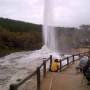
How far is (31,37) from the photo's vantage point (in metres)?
103

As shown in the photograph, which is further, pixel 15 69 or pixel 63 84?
pixel 15 69

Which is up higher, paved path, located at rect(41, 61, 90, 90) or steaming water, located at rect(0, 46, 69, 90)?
paved path, located at rect(41, 61, 90, 90)

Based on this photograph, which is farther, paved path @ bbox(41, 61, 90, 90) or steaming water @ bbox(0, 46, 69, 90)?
steaming water @ bbox(0, 46, 69, 90)

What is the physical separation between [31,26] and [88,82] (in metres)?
124

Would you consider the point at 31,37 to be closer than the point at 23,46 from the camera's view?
No

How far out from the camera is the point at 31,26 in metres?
134

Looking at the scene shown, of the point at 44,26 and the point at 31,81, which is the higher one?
the point at 44,26

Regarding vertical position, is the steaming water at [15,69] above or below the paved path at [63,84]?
below

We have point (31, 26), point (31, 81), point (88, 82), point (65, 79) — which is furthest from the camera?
point (31, 26)

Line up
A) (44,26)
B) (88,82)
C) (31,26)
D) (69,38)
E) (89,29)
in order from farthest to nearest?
(31,26) → (89,29) → (69,38) → (44,26) → (88,82)

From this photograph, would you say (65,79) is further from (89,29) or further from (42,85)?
(89,29)

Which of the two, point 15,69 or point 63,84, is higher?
point 63,84

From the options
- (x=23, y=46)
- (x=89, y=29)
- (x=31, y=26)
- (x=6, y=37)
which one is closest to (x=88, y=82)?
(x=23, y=46)

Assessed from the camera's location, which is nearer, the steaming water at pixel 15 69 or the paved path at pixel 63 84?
the paved path at pixel 63 84
